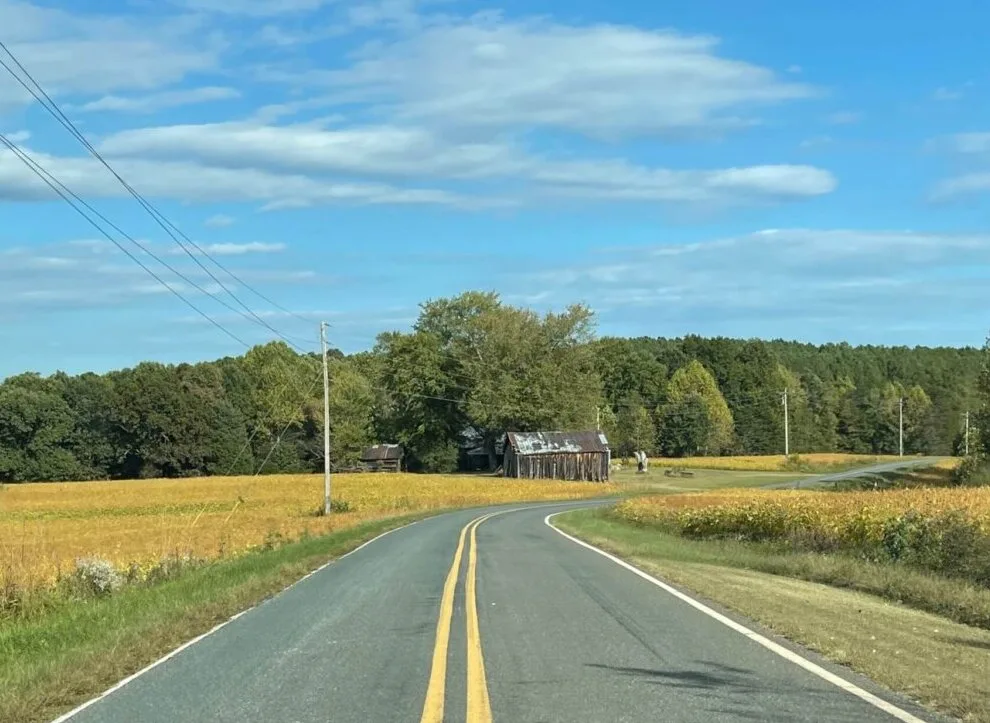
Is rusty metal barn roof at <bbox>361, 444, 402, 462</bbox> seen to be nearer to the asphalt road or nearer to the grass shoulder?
the grass shoulder

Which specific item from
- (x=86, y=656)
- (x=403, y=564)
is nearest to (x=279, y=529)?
(x=403, y=564)

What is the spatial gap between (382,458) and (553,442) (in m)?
34.9

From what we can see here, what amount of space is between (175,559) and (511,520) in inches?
A: 805

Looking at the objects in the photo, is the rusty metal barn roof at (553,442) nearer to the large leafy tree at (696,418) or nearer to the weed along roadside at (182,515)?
the weed along roadside at (182,515)

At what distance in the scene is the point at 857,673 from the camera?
8453 millimetres

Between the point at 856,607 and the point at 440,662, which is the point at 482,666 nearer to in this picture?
the point at 440,662

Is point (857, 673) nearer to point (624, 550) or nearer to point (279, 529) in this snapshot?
point (624, 550)

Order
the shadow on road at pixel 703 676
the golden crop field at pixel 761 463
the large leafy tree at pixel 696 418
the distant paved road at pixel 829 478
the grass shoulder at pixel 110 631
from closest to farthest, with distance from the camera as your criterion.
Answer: the shadow on road at pixel 703 676 → the grass shoulder at pixel 110 631 → the distant paved road at pixel 829 478 → the golden crop field at pixel 761 463 → the large leafy tree at pixel 696 418

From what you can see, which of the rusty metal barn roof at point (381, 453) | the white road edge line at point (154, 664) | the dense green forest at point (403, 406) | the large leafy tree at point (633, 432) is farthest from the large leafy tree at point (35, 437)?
the white road edge line at point (154, 664)

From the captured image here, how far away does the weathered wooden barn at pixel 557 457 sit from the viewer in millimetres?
89062

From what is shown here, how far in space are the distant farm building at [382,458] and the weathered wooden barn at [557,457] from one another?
3045 centimetres

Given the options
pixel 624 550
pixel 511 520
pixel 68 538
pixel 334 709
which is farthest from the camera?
pixel 511 520

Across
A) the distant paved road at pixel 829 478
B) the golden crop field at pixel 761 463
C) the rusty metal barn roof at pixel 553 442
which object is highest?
the rusty metal barn roof at pixel 553 442

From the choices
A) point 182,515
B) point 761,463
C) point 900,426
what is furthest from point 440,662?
point 900,426
